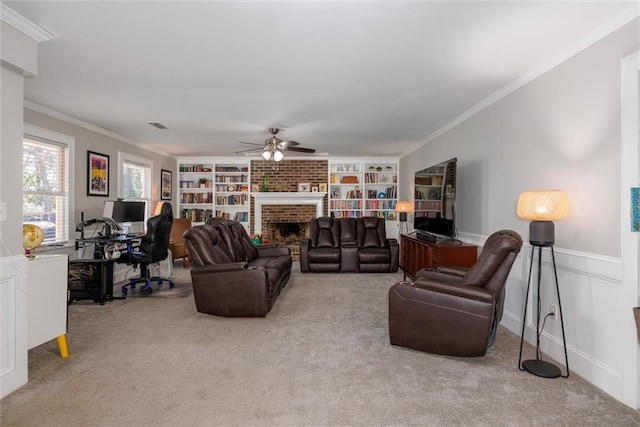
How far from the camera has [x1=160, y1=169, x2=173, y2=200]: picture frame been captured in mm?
7422

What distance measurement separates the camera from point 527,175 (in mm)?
3195

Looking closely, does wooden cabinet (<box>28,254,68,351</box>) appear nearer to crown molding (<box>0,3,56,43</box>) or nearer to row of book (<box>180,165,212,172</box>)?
crown molding (<box>0,3,56,43</box>)

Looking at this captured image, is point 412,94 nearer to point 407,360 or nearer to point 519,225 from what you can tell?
point 519,225

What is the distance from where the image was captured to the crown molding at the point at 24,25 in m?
2.21

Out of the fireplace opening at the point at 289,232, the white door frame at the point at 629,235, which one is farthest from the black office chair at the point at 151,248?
the white door frame at the point at 629,235

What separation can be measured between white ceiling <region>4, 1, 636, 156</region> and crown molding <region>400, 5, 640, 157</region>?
0.18 feet

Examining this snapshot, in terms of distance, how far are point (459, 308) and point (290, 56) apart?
2.39 metres

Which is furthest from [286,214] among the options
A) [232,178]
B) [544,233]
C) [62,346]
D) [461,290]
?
[544,233]

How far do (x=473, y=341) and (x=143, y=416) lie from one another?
227cm

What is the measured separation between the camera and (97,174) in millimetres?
5355

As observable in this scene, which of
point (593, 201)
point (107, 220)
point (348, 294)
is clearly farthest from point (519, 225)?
point (107, 220)

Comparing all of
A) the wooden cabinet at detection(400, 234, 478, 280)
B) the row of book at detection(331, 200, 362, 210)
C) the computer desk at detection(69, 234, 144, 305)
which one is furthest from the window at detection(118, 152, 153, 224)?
the wooden cabinet at detection(400, 234, 478, 280)

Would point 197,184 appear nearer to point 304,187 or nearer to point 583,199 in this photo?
point 304,187

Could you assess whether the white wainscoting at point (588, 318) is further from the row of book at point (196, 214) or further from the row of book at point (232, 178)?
the row of book at point (196, 214)
